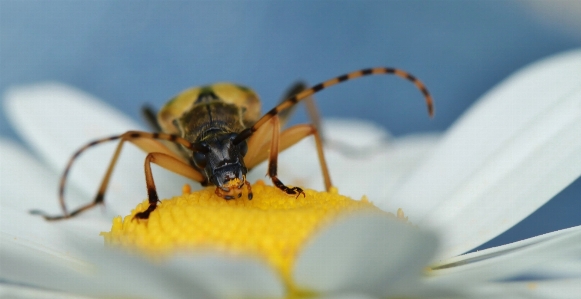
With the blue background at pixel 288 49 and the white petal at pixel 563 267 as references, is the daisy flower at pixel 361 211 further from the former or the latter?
the blue background at pixel 288 49

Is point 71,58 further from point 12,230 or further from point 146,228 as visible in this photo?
point 146,228

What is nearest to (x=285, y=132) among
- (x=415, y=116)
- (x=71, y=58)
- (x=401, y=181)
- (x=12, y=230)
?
(x=401, y=181)

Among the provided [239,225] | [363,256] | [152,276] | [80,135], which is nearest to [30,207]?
[80,135]

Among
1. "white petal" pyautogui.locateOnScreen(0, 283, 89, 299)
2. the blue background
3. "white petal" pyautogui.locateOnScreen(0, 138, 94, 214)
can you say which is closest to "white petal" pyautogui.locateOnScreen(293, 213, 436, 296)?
"white petal" pyautogui.locateOnScreen(0, 283, 89, 299)

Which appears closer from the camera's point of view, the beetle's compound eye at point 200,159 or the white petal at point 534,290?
the white petal at point 534,290

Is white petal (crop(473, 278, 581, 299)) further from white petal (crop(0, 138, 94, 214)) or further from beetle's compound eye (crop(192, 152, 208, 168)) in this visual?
white petal (crop(0, 138, 94, 214))

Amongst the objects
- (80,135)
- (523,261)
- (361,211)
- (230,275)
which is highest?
(80,135)

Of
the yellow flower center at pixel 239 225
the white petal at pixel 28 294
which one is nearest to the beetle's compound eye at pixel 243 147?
the yellow flower center at pixel 239 225

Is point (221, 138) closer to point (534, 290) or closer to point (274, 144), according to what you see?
point (274, 144)
